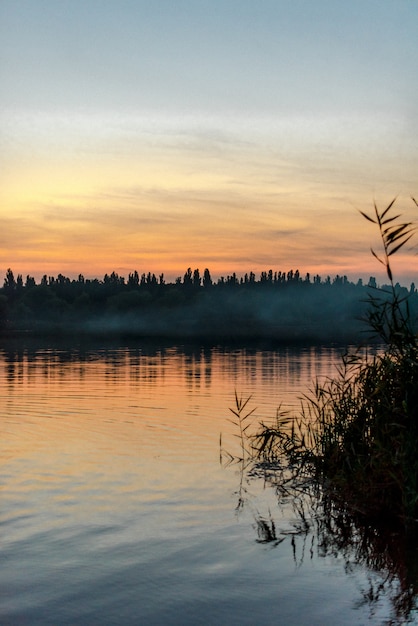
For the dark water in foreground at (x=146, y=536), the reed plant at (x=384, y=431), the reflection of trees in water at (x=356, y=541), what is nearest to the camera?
the dark water in foreground at (x=146, y=536)

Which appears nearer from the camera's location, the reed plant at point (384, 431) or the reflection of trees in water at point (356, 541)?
the reflection of trees in water at point (356, 541)

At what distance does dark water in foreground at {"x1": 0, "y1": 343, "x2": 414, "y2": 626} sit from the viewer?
361 inches

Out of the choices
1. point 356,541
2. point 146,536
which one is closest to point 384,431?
point 356,541

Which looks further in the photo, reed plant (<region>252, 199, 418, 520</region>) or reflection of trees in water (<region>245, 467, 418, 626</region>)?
reed plant (<region>252, 199, 418, 520</region>)

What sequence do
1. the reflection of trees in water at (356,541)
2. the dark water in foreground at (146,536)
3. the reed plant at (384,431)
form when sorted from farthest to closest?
1. the reed plant at (384,431)
2. the reflection of trees in water at (356,541)
3. the dark water in foreground at (146,536)

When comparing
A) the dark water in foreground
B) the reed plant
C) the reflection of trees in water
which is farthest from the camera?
the reed plant

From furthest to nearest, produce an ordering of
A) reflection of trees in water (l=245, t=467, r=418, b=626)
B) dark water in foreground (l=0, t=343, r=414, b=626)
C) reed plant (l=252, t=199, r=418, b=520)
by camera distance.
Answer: reed plant (l=252, t=199, r=418, b=520), reflection of trees in water (l=245, t=467, r=418, b=626), dark water in foreground (l=0, t=343, r=414, b=626)

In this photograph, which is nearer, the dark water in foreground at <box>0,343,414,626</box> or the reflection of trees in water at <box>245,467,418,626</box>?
the dark water in foreground at <box>0,343,414,626</box>

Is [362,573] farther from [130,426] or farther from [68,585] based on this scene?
[130,426]

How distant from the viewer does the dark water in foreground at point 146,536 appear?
9.17 m

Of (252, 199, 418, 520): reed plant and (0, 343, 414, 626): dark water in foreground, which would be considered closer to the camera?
(0, 343, 414, 626): dark water in foreground

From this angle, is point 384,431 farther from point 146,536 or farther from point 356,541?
point 146,536

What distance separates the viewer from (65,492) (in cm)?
1477

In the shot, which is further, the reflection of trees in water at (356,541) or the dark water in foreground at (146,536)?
the reflection of trees in water at (356,541)
